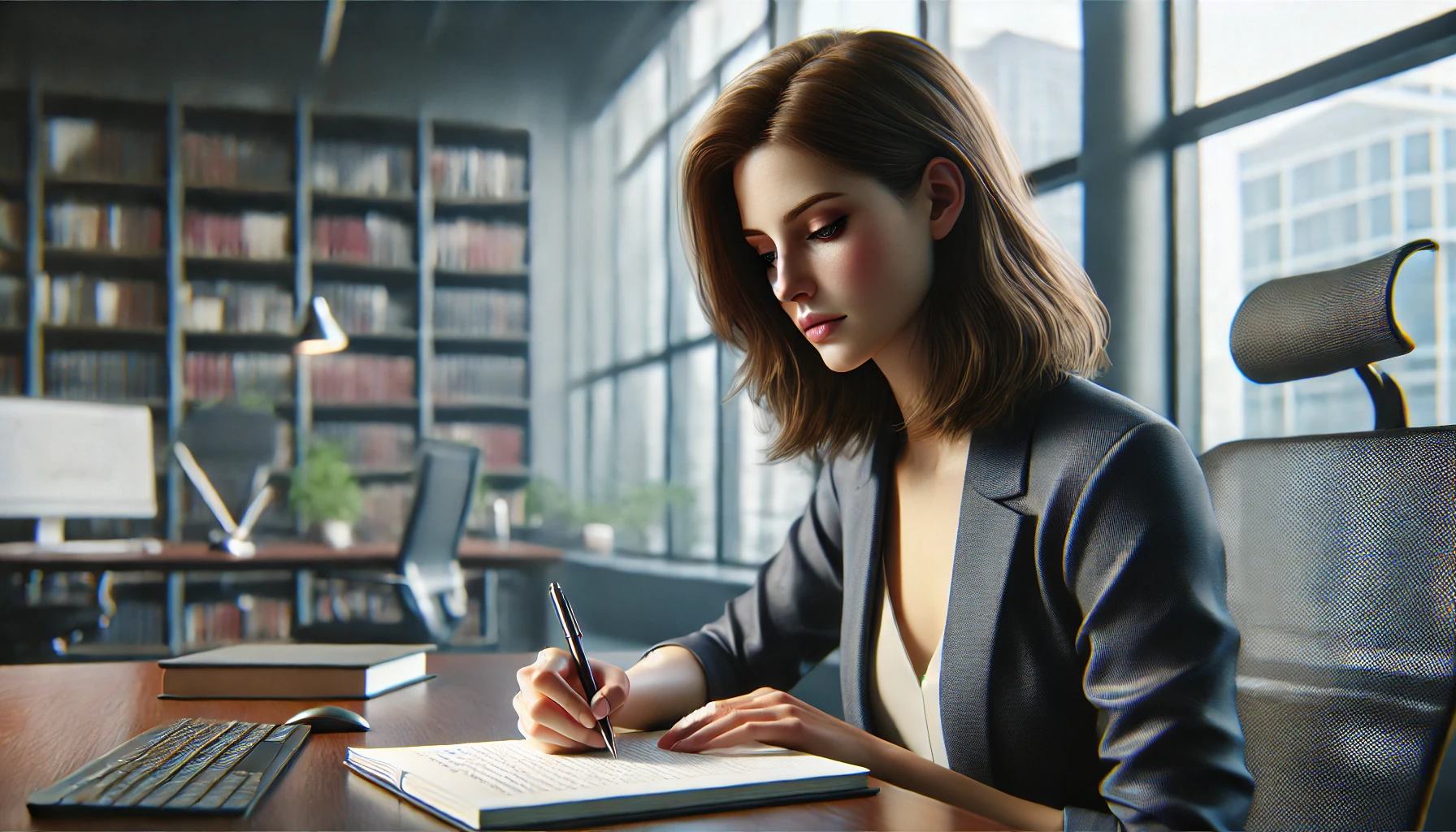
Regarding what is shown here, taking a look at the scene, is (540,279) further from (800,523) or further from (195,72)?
(800,523)

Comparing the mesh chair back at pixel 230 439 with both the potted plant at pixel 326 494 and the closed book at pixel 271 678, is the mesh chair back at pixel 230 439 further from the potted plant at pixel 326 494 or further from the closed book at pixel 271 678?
the closed book at pixel 271 678

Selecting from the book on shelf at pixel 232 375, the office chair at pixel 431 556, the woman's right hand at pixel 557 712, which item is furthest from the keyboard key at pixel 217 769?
the book on shelf at pixel 232 375

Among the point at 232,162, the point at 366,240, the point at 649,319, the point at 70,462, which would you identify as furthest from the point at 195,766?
the point at 232,162

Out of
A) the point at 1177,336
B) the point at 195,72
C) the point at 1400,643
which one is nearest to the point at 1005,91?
the point at 1177,336

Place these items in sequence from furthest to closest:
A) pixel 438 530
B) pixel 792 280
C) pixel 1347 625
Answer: pixel 438 530 < pixel 792 280 < pixel 1347 625

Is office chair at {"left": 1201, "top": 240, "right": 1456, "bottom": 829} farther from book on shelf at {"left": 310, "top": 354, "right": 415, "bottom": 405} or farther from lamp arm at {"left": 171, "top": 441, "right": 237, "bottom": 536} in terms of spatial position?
book on shelf at {"left": 310, "top": 354, "right": 415, "bottom": 405}

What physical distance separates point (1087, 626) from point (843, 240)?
1.39ft

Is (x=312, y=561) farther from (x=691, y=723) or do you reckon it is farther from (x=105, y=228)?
(x=691, y=723)

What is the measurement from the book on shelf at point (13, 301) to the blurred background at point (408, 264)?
0.05ft

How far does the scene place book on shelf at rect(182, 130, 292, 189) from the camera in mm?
5871

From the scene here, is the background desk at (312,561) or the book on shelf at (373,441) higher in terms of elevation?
the book on shelf at (373,441)

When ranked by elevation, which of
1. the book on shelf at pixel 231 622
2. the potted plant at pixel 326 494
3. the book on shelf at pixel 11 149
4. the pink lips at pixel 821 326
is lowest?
the book on shelf at pixel 231 622

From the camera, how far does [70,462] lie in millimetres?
3979

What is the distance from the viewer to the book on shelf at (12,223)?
5.53 metres
